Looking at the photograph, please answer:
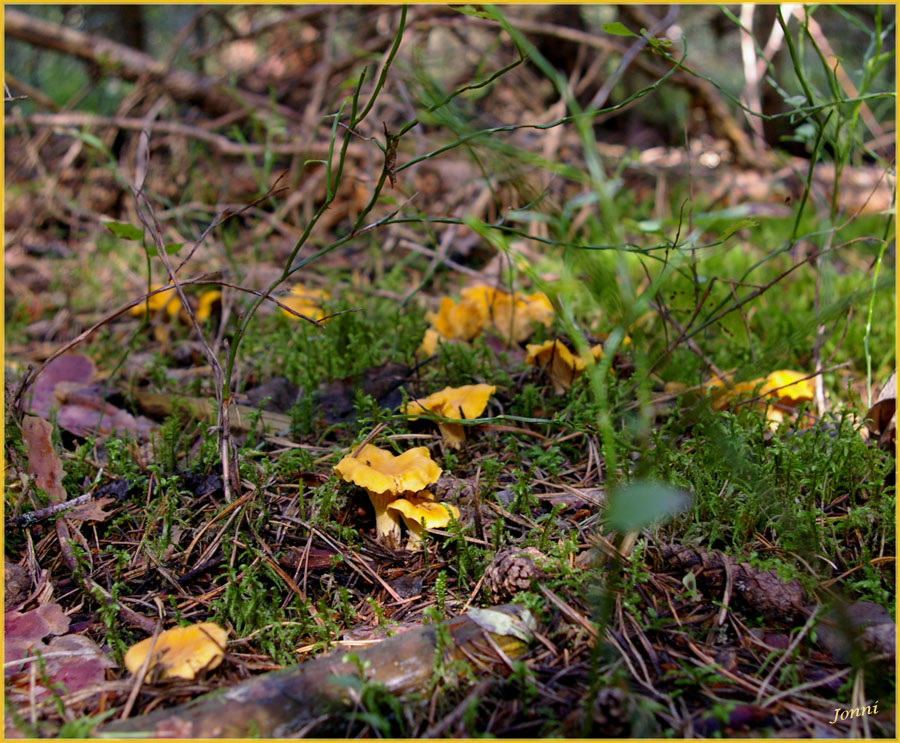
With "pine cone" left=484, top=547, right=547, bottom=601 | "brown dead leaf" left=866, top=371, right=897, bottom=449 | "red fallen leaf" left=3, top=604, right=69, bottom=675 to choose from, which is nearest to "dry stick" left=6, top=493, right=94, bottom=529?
"red fallen leaf" left=3, top=604, right=69, bottom=675

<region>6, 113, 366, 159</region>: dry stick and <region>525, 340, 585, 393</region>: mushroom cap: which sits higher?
<region>6, 113, 366, 159</region>: dry stick

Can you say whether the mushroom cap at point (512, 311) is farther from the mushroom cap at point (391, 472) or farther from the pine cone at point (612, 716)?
the pine cone at point (612, 716)

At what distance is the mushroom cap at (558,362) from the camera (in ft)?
7.96

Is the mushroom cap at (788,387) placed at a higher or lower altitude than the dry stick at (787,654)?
higher

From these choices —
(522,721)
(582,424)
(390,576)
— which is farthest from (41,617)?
(582,424)

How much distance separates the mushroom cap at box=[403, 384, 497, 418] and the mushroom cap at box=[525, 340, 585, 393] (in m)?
0.41

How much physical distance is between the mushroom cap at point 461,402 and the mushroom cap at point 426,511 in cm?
35

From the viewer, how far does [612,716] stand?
121cm

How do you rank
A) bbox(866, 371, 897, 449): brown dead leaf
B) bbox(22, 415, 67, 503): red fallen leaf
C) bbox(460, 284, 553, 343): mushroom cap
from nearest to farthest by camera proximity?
bbox(22, 415, 67, 503): red fallen leaf
bbox(866, 371, 897, 449): brown dead leaf
bbox(460, 284, 553, 343): mushroom cap

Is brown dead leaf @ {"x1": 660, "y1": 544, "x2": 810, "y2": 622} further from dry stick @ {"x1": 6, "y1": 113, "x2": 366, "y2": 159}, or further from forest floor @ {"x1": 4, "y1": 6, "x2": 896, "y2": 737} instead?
dry stick @ {"x1": 6, "y1": 113, "x2": 366, "y2": 159}

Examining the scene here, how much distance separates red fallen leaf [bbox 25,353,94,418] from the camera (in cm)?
273

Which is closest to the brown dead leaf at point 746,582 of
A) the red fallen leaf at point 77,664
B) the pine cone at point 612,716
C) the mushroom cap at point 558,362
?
the pine cone at point 612,716

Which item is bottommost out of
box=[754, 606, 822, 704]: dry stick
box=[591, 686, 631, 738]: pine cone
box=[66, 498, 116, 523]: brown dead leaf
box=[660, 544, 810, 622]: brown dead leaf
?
box=[754, 606, 822, 704]: dry stick

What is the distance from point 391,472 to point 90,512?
36.0 inches
